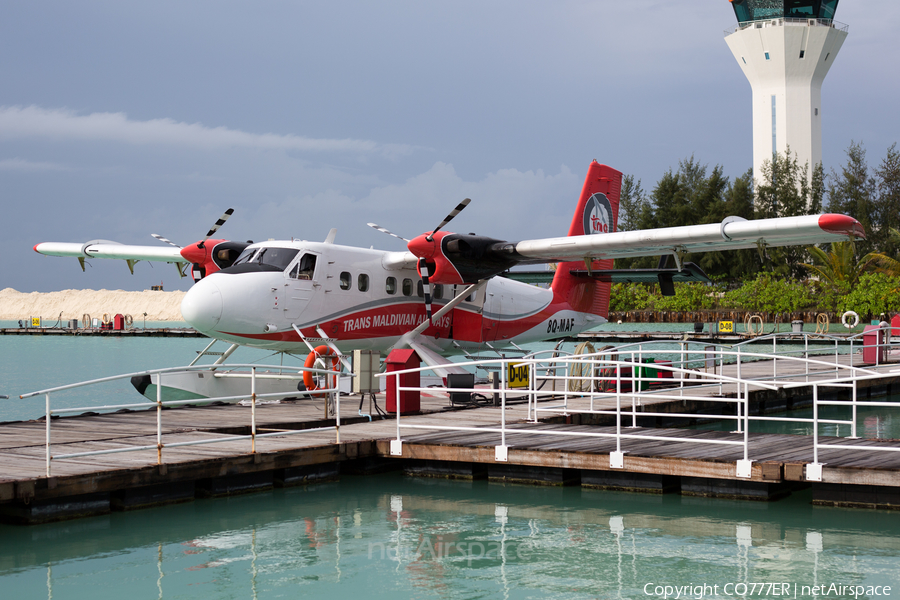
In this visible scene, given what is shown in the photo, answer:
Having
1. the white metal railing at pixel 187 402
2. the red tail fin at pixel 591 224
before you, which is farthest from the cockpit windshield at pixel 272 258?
the red tail fin at pixel 591 224

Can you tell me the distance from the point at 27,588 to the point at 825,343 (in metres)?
47.5

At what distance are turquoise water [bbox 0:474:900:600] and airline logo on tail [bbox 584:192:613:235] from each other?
1229cm

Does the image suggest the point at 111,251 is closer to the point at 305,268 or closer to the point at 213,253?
the point at 213,253

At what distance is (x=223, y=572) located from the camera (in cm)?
761

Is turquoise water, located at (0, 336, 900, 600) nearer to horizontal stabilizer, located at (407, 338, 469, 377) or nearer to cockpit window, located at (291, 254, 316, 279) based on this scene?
cockpit window, located at (291, 254, 316, 279)

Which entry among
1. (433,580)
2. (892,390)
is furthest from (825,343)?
(433,580)

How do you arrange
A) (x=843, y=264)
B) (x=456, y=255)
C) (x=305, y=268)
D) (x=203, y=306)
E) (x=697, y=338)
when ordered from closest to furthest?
1. (x=203, y=306)
2. (x=305, y=268)
3. (x=456, y=255)
4. (x=697, y=338)
5. (x=843, y=264)

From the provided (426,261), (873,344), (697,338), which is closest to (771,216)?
(697,338)

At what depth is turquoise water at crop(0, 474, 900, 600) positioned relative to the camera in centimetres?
722

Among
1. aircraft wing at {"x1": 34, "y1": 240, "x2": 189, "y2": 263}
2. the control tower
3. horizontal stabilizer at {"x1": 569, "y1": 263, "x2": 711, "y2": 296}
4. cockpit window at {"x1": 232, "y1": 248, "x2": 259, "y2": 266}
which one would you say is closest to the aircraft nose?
cockpit window at {"x1": 232, "y1": 248, "x2": 259, "y2": 266}

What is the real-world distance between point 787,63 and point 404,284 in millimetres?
57744

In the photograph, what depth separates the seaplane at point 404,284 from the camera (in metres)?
14.8

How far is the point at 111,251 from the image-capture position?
21906mm

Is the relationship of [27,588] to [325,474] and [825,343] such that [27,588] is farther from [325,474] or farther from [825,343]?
[825,343]
